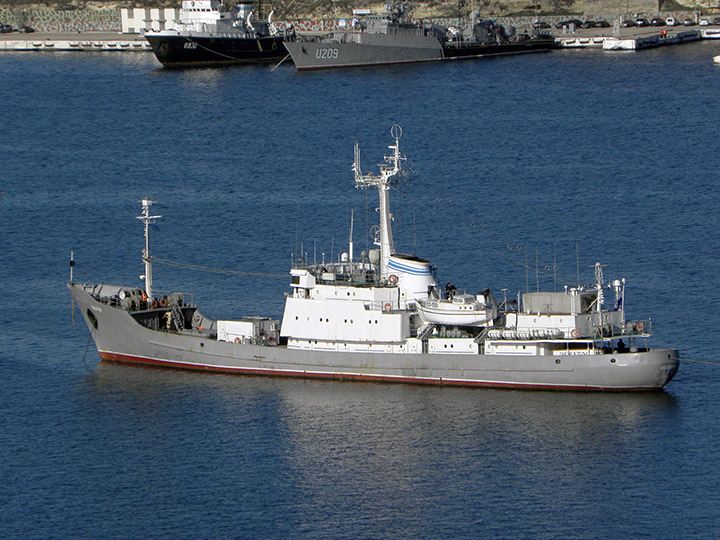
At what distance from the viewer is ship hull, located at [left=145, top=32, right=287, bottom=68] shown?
6339 inches

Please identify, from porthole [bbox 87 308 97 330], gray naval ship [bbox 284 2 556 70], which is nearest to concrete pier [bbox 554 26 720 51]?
gray naval ship [bbox 284 2 556 70]

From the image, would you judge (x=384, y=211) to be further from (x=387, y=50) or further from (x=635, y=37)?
(x=635, y=37)

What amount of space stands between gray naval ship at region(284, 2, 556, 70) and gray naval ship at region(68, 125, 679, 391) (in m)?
99.2

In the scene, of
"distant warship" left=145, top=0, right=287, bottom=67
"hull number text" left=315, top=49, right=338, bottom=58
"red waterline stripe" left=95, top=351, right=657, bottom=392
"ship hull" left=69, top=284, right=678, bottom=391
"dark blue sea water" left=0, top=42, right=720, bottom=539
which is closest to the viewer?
"dark blue sea water" left=0, top=42, right=720, bottom=539

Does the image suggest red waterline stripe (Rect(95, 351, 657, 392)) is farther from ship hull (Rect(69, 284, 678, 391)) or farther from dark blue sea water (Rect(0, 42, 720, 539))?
dark blue sea water (Rect(0, 42, 720, 539))

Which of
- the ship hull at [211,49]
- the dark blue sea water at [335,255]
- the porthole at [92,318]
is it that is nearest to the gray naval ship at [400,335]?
the porthole at [92,318]

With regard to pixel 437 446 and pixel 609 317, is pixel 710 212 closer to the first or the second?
pixel 609 317

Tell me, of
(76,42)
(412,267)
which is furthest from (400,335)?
(76,42)

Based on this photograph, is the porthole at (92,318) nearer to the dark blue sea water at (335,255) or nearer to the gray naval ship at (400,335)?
the gray naval ship at (400,335)

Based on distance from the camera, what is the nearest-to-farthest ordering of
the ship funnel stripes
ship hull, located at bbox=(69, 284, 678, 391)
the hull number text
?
1. ship hull, located at bbox=(69, 284, 678, 391)
2. the ship funnel stripes
3. the hull number text

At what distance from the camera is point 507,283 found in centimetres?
6969

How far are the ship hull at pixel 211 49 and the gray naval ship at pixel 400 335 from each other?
4027 inches

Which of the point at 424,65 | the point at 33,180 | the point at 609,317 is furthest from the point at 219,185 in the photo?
the point at 424,65

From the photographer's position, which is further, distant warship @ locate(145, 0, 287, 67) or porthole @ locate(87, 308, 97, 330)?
distant warship @ locate(145, 0, 287, 67)
